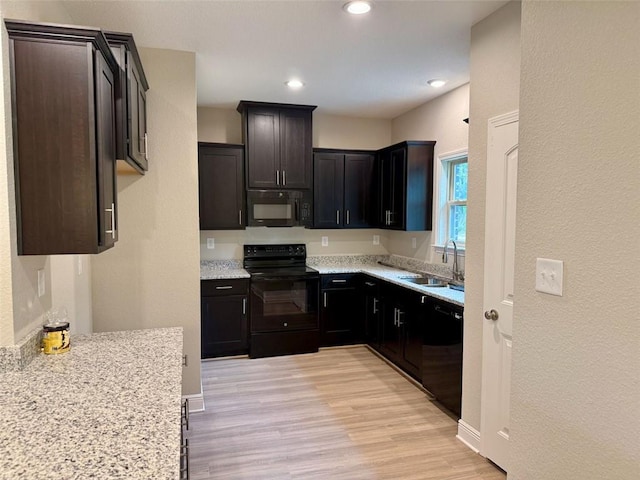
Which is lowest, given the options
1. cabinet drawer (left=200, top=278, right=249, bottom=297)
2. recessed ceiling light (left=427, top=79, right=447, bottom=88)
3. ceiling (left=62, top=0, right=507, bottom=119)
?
cabinet drawer (left=200, top=278, right=249, bottom=297)

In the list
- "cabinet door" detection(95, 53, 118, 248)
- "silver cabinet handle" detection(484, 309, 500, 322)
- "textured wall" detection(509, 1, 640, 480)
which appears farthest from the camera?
"silver cabinet handle" detection(484, 309, 500, 322)

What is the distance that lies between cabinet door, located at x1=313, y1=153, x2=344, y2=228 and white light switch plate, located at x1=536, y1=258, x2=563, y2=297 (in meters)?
3.48

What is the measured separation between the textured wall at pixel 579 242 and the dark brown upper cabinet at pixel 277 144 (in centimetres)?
323

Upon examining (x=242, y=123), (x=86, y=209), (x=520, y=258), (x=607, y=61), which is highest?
(x=242, y=123)

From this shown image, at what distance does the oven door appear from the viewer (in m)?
4.38

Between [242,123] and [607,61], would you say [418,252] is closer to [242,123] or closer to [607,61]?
[242,123]

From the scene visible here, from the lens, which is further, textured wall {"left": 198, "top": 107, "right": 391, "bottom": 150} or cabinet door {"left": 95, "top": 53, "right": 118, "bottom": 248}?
textured wall {"left": 198, "top": 107, "right": 391, "bottom": 150}

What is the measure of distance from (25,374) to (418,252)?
3.81 m

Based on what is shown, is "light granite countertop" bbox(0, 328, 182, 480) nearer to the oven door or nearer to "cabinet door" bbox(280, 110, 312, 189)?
the oven door

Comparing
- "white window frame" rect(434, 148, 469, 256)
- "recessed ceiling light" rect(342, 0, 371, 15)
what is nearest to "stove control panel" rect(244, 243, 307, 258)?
"white window frame" rect(434, 148, 469, 256)

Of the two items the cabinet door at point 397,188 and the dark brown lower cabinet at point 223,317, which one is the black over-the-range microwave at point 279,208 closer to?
the dark brown lower cabinet at point 223,317

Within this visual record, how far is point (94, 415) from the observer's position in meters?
1.31

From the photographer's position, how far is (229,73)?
11.6ft

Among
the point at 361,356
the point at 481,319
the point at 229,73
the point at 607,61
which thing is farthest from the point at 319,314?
the point at 607,61
